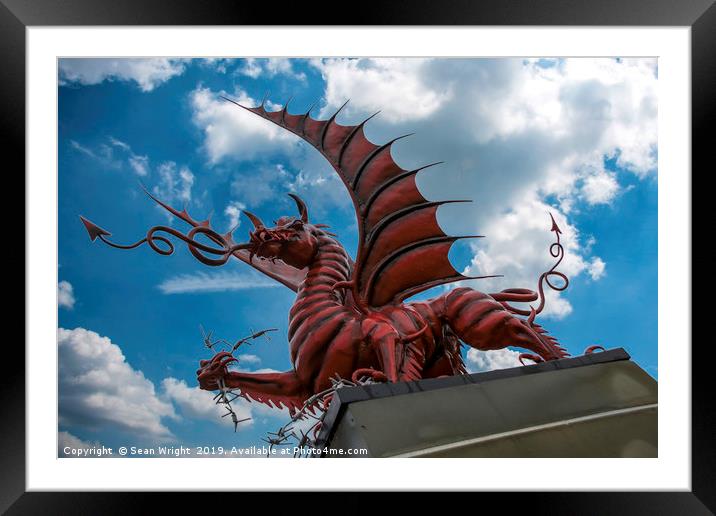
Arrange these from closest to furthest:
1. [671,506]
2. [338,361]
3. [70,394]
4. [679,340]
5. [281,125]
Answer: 1. [671,506]
2. [679,340]
3. [70,394]
4. [338,361]
5. [281,125]

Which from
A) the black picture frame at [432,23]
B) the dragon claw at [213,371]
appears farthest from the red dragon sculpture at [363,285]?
the black picture frame at [432,23]

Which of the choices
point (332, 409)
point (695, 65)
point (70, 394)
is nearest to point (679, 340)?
point (695, 65)

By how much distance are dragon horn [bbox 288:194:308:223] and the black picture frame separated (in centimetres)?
243

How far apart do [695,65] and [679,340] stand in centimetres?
165

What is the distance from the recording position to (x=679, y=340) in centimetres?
412

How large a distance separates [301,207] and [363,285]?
36.5 inches

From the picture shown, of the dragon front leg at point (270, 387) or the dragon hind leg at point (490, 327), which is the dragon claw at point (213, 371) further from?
the dragon hind leg at point (490, 327)

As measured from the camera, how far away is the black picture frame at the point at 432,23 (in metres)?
3.83

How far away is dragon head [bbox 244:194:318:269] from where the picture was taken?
6117mm

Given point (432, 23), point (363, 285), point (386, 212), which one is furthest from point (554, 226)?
point (432, 23)

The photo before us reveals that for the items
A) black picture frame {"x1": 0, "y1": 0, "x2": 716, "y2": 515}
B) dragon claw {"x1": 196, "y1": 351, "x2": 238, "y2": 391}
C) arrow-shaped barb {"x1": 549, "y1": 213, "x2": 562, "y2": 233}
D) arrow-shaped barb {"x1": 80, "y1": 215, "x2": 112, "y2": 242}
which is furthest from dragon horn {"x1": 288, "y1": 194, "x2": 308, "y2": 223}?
black picture frame {"x1": 0, "y1": 0, "x2": 716, "y2": 515}

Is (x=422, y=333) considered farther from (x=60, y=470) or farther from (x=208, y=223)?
(x=60, y=470)

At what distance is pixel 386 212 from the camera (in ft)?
20.5

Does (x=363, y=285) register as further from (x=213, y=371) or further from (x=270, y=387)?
(x=213, y=371)
